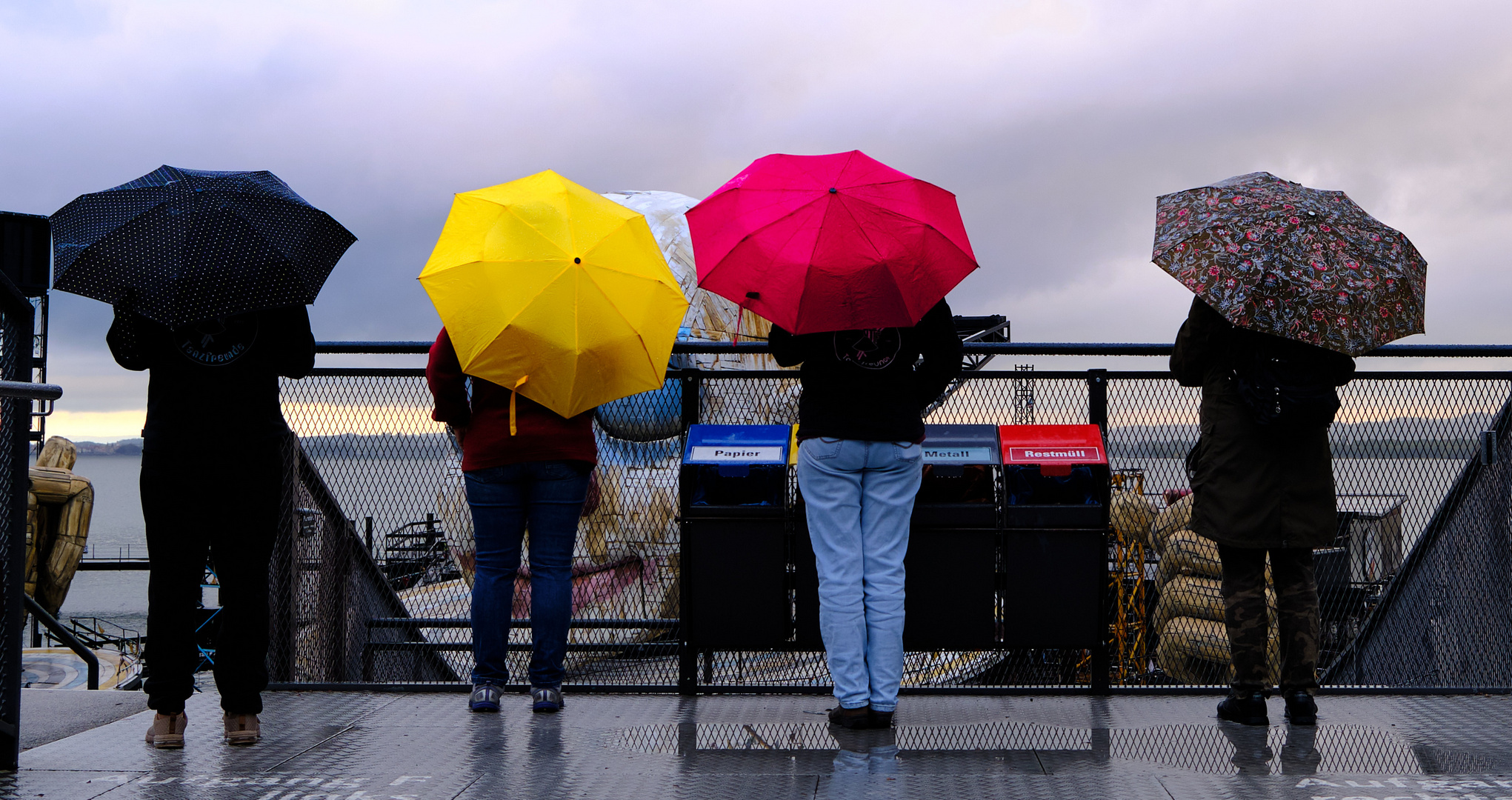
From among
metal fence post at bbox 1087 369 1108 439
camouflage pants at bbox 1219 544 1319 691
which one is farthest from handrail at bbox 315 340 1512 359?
camouflage pants at bbox 1219 544 1319 691

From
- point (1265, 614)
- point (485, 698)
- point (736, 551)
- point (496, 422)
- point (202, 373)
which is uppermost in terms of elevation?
point (202, 373)

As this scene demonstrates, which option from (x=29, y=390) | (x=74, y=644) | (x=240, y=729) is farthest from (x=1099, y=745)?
(x=74, y=644)

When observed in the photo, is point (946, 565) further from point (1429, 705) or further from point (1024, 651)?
point (1429, 705)

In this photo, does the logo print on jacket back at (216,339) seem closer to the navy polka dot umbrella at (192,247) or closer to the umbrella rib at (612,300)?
the navy polka dot umbrella at (192,247)

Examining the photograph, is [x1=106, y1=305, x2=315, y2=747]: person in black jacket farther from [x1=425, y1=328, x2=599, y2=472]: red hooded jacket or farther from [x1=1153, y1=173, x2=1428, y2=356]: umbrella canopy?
[x1=1153, y1=173, x2=1428, y2=356]: umbrella canopy

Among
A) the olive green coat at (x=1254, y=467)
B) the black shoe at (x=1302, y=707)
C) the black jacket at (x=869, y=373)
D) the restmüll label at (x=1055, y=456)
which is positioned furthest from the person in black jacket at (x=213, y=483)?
the black shoe at (x=1302, y=707)

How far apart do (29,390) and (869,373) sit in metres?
2.63

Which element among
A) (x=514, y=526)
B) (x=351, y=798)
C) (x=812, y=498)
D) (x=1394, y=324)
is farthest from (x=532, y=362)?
(x=1394, y=324)

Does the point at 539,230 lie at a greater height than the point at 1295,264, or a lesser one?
greater

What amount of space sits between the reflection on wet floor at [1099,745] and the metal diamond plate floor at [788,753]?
0.04 ft

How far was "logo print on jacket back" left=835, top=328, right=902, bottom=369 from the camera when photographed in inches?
163

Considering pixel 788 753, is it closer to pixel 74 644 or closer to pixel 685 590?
pixel 685 590

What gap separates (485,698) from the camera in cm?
455

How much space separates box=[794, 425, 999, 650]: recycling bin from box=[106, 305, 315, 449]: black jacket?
2.07 metres
